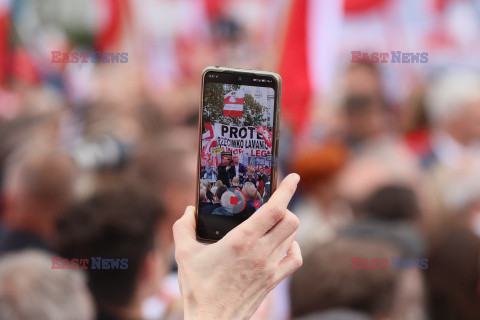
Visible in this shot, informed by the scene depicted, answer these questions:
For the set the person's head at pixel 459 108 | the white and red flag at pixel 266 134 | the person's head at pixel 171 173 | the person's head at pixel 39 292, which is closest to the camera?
the white and red flag at pixel 266 134

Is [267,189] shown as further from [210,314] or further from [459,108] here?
[459,108]

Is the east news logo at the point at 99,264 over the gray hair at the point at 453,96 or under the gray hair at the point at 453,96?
under

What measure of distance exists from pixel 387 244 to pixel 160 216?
0.90 meters

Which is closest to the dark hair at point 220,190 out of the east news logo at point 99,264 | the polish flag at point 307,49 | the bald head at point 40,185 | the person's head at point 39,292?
the person's head at point 39,292

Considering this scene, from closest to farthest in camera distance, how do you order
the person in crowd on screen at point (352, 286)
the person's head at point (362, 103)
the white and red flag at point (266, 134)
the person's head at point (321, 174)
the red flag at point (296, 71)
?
1. the white and red flag at point (266, 134)
2. the person in crowd on screen at point (352, 286)
3. the person's head at point (321, 174)
4. the red flag at point (296, 71)
5. the person's head at point (362, 103)

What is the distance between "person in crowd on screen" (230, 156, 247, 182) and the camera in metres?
1.15

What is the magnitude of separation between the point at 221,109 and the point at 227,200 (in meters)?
0.18

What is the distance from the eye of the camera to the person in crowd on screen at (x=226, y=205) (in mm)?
1146

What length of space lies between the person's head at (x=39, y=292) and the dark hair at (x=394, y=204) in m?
1.46

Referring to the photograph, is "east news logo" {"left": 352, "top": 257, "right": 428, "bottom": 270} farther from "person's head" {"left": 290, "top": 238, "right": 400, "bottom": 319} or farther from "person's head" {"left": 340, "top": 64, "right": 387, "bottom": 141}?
"person's head" {"left": 340, "top": 64, "right": 387, "bottom": 141}

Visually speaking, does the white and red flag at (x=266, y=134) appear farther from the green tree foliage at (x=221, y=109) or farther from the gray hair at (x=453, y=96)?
the gray hair at (x=453, y=96)

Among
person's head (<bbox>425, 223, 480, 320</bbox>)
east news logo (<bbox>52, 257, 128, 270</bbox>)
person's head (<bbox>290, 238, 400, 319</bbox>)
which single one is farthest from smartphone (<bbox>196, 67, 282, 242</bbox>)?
person's head (<bbox>425, 223, 480, 320</bbox>)

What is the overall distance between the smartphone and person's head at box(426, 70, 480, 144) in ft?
9.61

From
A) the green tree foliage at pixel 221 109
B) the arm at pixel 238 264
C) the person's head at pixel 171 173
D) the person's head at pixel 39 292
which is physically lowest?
the person's head at pixel 39 292
